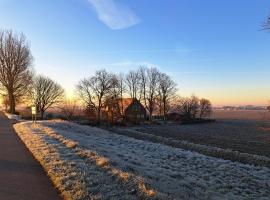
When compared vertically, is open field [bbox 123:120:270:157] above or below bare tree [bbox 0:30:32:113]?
below

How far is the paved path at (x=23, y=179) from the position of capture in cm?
761

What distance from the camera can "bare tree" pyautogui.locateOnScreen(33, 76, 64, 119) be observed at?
90.2 meters

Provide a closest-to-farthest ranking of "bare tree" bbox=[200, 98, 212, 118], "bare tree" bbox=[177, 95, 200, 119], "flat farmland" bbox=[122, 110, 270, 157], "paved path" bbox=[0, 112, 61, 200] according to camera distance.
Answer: "paved path" bbox=[0, 112, 61, 200] < "flat farmland" bbox=[122, 110, 270, 157] < "bare tree" bbox=[177, 95, 200, 119] < "bare tree" bbox=[200, 98, 212, 118]

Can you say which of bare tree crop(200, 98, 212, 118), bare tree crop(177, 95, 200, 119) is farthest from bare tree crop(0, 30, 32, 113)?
bare tree crop(200, 98, 212, 118)

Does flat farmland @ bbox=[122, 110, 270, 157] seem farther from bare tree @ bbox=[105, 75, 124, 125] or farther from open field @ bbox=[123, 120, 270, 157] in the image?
bare tree @ bbox=[105, 75, 124, 125]

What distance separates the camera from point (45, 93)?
92438mm

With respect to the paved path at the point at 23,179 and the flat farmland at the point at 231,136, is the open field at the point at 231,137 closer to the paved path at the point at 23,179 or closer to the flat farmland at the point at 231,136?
the flat farmland at the point at 231,136

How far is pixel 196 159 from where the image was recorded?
19.3 m

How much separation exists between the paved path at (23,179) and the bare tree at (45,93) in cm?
7847

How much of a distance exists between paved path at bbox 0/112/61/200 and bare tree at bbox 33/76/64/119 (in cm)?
7847

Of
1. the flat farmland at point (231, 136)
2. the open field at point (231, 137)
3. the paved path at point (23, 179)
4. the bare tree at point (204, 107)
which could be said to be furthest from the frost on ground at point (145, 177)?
the bare tree at point (204, 107)

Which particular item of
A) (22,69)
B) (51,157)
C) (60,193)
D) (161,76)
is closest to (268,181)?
(51,157)

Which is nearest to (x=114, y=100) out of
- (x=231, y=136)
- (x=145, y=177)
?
(x=231, y=136)

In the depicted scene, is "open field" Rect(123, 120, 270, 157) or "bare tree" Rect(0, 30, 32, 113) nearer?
"open field" Rect(123, 120, 270, 157)
